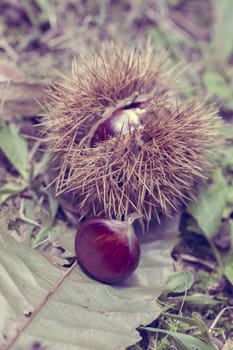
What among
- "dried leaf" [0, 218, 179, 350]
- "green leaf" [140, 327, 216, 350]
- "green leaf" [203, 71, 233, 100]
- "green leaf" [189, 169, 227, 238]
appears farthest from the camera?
"green leaf" [203, 71, 233, 100]

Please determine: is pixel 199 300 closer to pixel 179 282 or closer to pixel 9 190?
pixel 179 282

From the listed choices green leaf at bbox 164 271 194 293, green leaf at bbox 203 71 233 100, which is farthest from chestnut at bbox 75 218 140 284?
green leaf at bbox 203 71 233 100

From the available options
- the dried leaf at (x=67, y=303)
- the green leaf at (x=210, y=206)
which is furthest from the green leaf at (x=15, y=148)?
the green leaf at (x=210, y=206)

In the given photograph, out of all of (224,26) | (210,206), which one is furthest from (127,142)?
(224,26)

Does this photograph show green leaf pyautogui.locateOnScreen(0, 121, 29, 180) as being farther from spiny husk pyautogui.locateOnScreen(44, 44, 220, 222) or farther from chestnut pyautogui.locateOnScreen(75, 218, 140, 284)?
chestnut pyautogui.locateOnScreen(75, 218, 140, 284)

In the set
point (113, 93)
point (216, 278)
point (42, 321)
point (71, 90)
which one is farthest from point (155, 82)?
point (42, 321)

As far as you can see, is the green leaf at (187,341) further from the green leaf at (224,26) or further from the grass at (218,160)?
the green leaf at (224,26)
